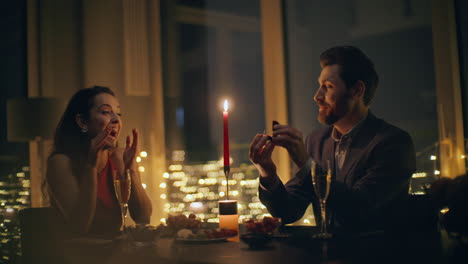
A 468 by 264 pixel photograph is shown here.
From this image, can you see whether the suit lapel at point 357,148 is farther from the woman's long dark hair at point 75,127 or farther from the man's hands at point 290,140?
the woman's long dark hair at point 75,127

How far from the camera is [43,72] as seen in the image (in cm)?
401

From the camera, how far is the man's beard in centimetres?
216

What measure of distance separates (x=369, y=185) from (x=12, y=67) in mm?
3238

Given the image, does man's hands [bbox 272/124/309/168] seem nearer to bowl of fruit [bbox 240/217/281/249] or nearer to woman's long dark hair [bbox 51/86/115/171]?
bowl of fruit [bbox 240/217/281/249]

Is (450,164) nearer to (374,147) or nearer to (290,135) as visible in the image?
(374,147)

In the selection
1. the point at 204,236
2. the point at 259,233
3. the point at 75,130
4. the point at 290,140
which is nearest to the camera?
the point at 259,233

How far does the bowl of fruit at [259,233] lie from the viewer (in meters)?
1.45

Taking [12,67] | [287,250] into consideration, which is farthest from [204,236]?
[12,67]

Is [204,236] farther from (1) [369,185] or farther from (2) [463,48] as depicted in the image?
(2) [463,48]

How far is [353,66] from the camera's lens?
2.21 meters

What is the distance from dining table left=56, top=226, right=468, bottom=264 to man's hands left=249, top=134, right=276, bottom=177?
0.25m

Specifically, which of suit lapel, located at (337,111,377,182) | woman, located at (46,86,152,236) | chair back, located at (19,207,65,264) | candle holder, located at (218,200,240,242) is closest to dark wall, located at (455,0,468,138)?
suit lapel, located at (337,111,377,182)

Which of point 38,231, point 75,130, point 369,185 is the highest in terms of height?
point 75,130

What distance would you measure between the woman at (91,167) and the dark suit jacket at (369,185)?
0.69m
